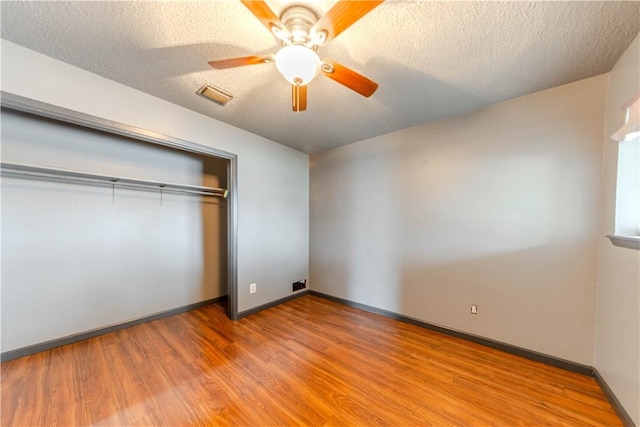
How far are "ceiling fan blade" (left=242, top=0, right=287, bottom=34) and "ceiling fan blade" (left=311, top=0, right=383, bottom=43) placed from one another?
18 centimetres

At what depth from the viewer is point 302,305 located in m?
3.14

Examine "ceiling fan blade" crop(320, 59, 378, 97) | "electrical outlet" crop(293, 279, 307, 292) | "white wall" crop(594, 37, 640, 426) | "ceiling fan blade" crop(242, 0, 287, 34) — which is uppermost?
"ceiling fan blade" crop(242, 0, 287, 34)

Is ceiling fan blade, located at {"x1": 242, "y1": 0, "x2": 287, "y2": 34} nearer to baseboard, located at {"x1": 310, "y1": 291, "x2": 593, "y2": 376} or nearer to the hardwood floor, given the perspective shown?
the hardwood floor

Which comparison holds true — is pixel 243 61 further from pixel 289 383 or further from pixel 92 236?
pixel 92 236

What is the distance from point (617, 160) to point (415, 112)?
4.66 ft

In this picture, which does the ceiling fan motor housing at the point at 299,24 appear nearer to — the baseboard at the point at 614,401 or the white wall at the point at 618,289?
the white wall at the point at 618,289

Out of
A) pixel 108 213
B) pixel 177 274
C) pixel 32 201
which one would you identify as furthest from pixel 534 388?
pixel 32 201

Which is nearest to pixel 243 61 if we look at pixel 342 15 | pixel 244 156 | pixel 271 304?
pixel 342 15

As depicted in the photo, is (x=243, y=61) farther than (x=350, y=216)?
No

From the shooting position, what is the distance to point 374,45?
1.39 metres

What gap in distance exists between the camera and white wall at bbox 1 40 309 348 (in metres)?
1.54

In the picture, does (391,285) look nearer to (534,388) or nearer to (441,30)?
(534,388)

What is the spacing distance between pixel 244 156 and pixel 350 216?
5.14 feet

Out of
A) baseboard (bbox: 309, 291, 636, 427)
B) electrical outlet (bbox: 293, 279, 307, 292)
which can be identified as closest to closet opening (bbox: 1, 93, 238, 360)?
electrical outlet (bbox: 293, 279, 307, 292)
